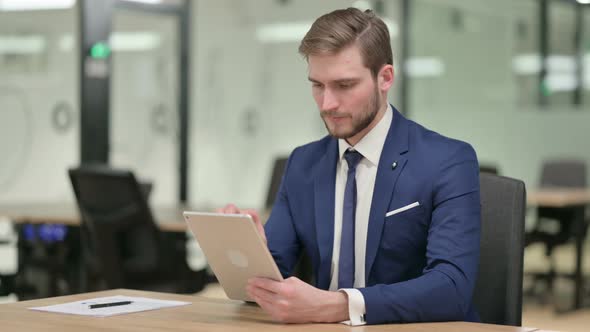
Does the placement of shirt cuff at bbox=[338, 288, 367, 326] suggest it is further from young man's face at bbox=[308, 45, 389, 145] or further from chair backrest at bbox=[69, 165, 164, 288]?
chair backrest at bbox=[69, 165, 164, 288]

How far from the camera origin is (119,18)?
7387 millimetres

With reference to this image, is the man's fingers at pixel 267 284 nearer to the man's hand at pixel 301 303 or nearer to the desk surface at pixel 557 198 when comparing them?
the man's hand at pixel 301 303

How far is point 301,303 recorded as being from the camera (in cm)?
200

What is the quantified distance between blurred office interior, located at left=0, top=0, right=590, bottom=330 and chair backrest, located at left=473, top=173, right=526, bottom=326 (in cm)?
473

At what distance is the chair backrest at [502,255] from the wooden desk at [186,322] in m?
0.35

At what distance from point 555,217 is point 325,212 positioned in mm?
5242

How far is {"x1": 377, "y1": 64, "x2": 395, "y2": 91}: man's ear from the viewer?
→ 2.35 m

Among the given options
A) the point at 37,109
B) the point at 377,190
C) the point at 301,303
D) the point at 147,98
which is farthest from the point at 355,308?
the point at 147,98

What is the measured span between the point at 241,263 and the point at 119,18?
5.54 metres

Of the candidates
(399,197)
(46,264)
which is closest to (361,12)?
(399,197)

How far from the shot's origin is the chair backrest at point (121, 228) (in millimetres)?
4273

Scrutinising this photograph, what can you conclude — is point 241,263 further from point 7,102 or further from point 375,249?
point 7,102

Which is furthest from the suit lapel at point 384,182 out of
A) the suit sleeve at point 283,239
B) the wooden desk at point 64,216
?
the wooden desk at point 64,216

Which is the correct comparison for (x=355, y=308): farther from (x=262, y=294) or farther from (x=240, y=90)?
(x=240, y=90)
